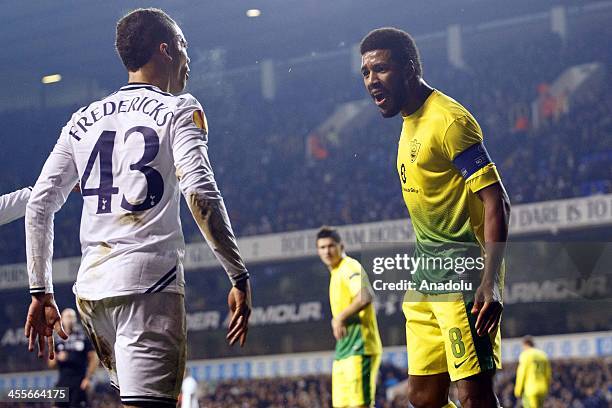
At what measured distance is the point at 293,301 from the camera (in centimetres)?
1212

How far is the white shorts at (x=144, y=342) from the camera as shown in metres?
2.68

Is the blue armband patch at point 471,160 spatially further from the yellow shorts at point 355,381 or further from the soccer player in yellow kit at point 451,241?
the yellow shorts at point 355,381

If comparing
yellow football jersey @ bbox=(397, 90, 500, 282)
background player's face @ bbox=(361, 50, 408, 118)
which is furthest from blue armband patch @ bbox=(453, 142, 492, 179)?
background player's face @ bbox=(361, 50, 408, 118)

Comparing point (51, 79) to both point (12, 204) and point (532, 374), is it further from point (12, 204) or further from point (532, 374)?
point (12, 204)

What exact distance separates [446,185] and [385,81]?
75cm

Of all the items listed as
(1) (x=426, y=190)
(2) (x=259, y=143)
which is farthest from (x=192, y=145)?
(2) (x=259, y=143)

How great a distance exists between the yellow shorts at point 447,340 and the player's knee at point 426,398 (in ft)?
0.23

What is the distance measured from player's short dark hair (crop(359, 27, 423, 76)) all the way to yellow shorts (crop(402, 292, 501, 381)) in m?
1.15

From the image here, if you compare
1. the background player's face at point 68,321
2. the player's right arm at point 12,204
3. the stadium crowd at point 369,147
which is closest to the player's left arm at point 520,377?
the stadium crowd at point 369,147

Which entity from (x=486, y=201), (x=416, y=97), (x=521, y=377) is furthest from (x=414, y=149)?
(x=521, y=377)

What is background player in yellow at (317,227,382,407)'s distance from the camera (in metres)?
6.61

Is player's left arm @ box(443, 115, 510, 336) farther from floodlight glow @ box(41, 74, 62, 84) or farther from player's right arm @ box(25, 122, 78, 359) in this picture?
floodlight glow @ box(41, 74, 62, 84)

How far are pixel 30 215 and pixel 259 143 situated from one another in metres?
9.39

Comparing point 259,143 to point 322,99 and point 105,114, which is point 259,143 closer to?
point 322,99
